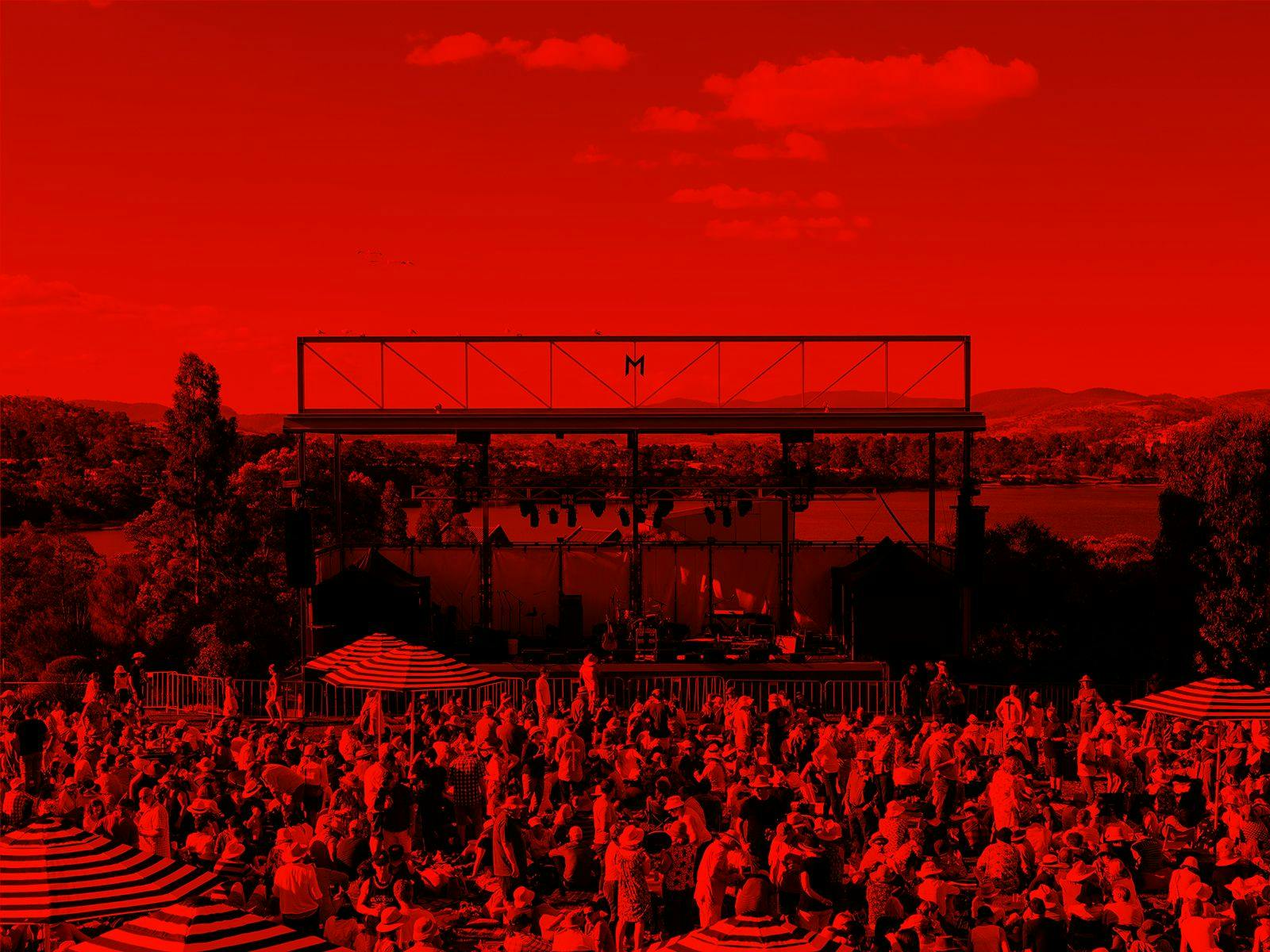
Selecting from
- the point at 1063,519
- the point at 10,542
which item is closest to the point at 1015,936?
the point at 10,542

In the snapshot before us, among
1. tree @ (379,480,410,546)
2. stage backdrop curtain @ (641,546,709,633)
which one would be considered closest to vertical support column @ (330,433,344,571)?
stage backdrop curtain @ (641,546,709,633)

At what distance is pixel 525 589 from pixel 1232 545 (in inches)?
514

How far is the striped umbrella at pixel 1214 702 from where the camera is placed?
539 inches

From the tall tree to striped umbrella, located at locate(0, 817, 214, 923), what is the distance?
2142cm

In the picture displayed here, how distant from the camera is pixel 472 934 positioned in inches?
401

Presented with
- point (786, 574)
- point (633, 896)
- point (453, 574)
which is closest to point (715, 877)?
point (633, 896)

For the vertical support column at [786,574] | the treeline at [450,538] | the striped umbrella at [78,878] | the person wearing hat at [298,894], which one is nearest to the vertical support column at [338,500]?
the treeline at [450,538]

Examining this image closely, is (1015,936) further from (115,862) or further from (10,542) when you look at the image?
(10,542)

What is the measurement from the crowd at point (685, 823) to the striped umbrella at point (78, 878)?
1.02 feet

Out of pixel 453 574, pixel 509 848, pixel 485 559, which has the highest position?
pixel 485 559

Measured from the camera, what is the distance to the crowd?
29.0ft

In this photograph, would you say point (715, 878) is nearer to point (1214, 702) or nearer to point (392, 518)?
point (1214, 702)

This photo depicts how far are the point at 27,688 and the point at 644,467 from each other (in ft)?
187

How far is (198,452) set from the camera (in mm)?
29562
